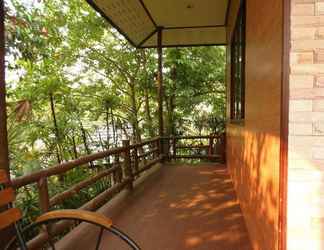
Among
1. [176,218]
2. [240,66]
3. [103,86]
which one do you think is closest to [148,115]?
[103,86]

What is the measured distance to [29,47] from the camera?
14.3 feet

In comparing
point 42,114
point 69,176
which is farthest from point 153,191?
point 42,114

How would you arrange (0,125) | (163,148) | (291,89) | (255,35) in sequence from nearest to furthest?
(291,89) < (0,125) < (255,35) < (163,148)

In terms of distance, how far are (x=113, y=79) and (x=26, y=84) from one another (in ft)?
9.61

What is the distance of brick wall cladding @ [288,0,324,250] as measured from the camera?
133 centimetres

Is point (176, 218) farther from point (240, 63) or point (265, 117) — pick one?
point (240, 63)

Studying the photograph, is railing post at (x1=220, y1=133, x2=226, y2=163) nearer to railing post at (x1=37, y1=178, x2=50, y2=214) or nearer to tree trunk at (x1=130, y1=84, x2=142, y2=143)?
tree trunk at (x1=130, y1=84, x2=142, y2=143)

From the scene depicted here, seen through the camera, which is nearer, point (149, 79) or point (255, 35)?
point (255, 35)

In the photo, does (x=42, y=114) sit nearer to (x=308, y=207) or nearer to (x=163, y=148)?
(x=163, y=148)

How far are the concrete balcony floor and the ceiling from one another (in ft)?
9.58

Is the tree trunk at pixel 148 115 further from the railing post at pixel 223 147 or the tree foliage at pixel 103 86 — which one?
the railing post at pixel 223 147

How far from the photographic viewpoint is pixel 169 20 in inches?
223

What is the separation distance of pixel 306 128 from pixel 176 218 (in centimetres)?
210

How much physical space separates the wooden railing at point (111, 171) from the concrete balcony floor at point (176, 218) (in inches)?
7.5
